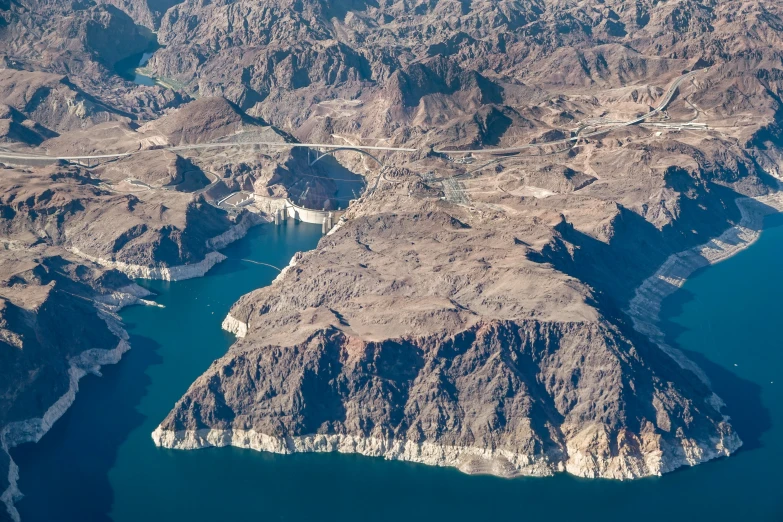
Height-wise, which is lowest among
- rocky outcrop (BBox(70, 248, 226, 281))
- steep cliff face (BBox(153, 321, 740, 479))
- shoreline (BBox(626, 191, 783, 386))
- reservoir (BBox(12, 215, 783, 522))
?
rocky outcrop (BBox(70, 248, 226, 281))

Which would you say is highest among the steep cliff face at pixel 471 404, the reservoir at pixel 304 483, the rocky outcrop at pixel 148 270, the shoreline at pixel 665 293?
the steep cliff face at pixel 471 404

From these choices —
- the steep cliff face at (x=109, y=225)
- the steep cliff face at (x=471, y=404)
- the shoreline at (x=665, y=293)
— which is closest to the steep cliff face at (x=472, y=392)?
the steep cliff face at (x=471, y=404)

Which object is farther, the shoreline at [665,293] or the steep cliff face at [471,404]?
the shoreline at [665,293]

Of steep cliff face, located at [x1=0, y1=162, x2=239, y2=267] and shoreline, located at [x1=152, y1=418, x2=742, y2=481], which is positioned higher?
shoreline, located at [x1=152, y1=418, x2=742, y2=481]

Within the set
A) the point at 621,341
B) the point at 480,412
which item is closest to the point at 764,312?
the point at 621,341

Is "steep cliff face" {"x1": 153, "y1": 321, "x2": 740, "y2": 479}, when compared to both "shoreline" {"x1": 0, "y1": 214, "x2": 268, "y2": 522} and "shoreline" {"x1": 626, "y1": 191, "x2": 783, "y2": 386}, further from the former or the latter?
"shoreline" {"x1": 626, "y1": 191, "x2": 783, "y2": 386}

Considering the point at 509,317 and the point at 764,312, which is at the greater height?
the point at 509,317

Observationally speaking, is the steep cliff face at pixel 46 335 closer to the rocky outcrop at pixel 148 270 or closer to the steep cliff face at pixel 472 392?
the rocky outcrop at pixel 148 270

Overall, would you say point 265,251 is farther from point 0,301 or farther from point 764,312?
point 764,312

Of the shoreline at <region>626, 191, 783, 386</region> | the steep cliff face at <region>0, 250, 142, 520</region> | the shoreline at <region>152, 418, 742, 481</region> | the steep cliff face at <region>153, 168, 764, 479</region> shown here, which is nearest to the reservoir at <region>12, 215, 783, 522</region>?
the shoreline at <region>152, 418, 742, 481</region>

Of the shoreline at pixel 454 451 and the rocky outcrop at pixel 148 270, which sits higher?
the shoreline at pixel 454 451

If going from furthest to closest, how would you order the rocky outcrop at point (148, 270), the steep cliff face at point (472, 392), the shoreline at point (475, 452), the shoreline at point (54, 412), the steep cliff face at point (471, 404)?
1. the rocky outcrop at point (148, 270)
2. the steep cliff face at point (472, 392)
3. the steep cliff face at point (471, 404)
4. the shoreline at point (475, 452)
5. the shoreline at point (54, 412)
